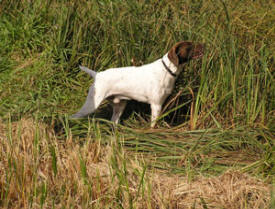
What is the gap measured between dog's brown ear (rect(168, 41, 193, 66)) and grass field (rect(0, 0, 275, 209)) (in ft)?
0.98

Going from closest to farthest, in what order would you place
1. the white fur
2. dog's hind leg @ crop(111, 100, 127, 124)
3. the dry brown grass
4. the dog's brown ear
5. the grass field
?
the dry brown grass → the grass field → the dog's brown ear → the white fur → dog's hind leg @ crop(111, 100, 127, 124)

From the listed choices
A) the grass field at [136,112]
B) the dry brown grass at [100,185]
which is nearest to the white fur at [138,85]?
the grass field at [136,112]

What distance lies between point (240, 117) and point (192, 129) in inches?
17.3

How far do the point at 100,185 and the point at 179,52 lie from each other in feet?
4.99

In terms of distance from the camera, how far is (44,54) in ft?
17.9

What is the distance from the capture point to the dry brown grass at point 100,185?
123 inches

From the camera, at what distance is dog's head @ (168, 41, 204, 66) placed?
424 centimetres

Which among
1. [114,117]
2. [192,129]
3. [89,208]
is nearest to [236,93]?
[192,129]

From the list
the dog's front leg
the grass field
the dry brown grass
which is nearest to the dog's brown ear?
the grass field

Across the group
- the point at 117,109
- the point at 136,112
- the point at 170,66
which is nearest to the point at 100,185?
the point at 170,66

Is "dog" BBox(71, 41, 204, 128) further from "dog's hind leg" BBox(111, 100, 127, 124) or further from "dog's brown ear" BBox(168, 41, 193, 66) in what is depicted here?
"dog's hind leg" BBox(111, 100, 127, 124)

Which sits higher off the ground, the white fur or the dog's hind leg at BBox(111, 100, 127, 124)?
the white fur

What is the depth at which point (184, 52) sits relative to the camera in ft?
14.0

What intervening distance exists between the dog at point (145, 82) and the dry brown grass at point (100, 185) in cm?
87
